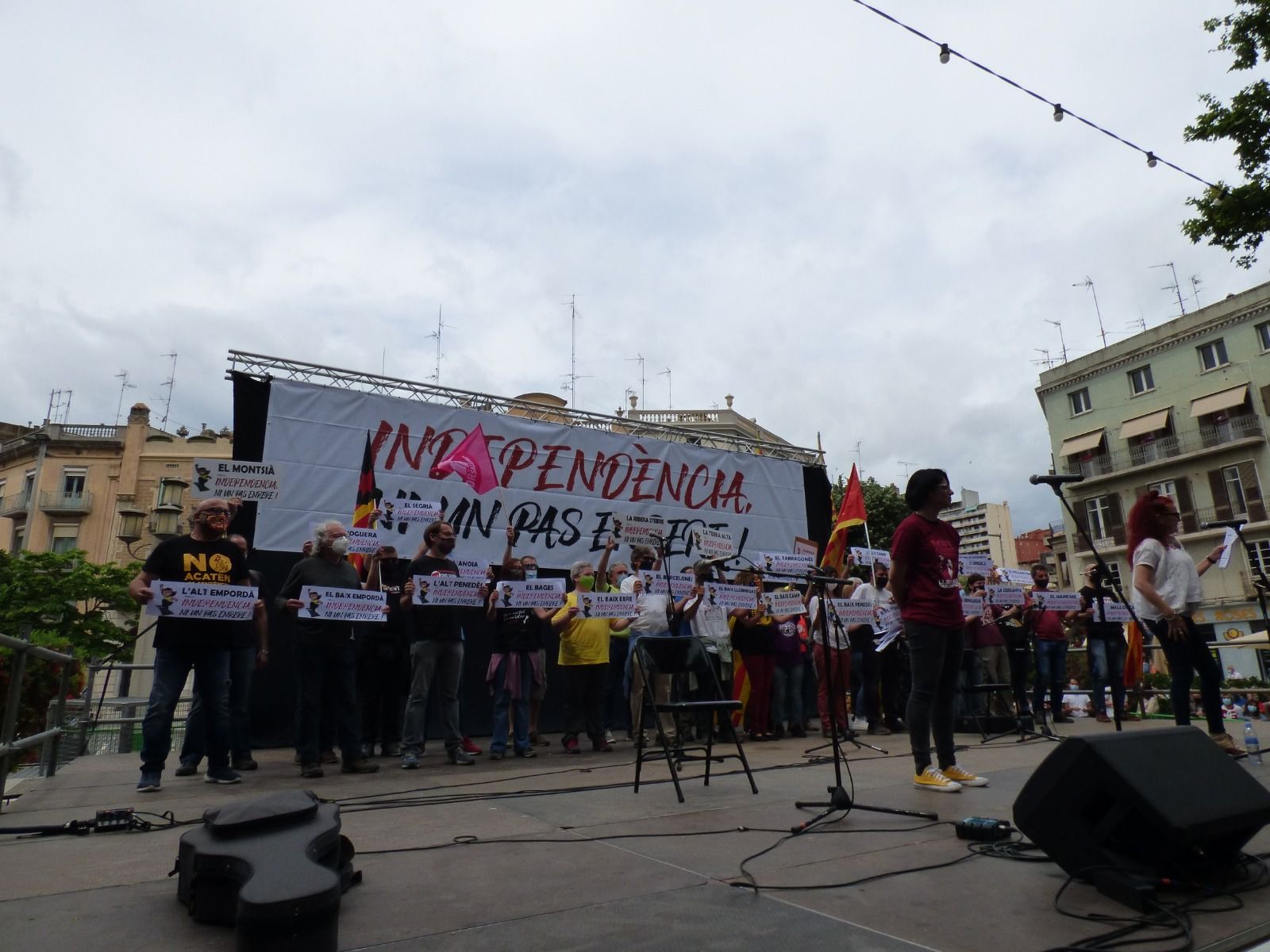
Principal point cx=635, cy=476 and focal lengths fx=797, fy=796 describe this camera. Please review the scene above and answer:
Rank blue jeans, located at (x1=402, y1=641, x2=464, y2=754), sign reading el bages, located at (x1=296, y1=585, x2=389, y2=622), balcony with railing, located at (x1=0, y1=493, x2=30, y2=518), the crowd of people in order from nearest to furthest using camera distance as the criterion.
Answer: the crowd of people → sign reading el bages, located at (x1=296, y1=585, x2=389, y2=622) → blue jeans, located at (x1=402, y1=641, x2=464, y2=754) → balcony with railing, located at (x1=0, y1=493, x2=30, y2=518)

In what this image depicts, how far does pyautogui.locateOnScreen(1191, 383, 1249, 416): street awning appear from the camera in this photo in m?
31.8

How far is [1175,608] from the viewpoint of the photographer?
490cm

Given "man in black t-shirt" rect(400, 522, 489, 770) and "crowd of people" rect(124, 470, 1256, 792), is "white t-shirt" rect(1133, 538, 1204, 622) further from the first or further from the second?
"man in black t-shirt" rect(400, 522, 489, 770)

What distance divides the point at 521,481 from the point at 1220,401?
34.1 meters

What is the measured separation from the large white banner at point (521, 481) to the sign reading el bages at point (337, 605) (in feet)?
8.33

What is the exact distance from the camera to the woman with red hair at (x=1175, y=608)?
192 inches

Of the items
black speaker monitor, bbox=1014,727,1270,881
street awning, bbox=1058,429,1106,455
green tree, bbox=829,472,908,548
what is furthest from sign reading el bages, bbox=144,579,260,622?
street awning, bbox=1058,429,1106,455

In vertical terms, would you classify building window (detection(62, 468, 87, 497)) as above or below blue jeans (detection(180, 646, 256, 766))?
above

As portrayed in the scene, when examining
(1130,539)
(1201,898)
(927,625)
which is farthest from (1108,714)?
(1201,898)

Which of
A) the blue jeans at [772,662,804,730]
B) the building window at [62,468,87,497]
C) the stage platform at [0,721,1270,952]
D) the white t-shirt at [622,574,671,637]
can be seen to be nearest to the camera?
the stage platform at [0,721,1270,952]

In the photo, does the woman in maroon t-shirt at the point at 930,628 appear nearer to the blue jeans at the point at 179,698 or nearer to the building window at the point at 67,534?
the blue jeans at the point at 179,698

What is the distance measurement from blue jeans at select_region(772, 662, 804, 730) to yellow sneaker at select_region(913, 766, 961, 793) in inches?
150

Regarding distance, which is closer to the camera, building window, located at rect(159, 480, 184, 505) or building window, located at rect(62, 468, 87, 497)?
building window, located at rect(159, 480, 184, 505)

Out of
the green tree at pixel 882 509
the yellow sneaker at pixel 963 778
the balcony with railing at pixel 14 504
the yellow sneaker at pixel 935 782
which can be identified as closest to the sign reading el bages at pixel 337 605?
the yellow sneaker at pixel 935 782
